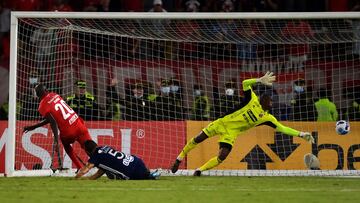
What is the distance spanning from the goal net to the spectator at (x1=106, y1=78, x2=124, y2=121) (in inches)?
1.2

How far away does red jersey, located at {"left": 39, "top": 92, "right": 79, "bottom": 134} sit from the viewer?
1608 centimetres

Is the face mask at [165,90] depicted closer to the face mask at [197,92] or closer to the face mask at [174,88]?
the face mask at [174,88]

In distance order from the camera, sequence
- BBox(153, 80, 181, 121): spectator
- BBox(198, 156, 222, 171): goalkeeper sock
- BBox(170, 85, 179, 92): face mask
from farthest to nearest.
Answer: BBox(170, 85, 179, 92): face mask, BBox(153, 80, 181, 121): spectator, BBox(198, 156, 222, 171): goalkeeper sock

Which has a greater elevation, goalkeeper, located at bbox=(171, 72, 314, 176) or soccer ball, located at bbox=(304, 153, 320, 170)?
goalkeeper, located at bbox=(171, 72, 314, 176)

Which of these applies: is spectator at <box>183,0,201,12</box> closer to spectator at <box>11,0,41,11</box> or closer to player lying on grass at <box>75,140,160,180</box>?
spectator at <box>11,0,41,11</box>

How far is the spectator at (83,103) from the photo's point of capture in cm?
1923

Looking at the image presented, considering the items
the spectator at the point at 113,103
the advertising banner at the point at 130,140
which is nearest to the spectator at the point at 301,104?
the advertising banner at the point at 130,140

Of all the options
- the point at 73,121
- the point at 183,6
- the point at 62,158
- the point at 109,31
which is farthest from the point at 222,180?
the point at 183,6

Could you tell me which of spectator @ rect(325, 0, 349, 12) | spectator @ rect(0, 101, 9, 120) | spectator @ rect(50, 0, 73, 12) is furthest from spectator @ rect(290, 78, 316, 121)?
spectator @ rect(0, 101, 9, 120)

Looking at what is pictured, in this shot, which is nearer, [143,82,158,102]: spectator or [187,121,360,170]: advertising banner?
[187,121,360,170]: advertising banner

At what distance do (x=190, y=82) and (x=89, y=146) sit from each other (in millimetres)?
5565

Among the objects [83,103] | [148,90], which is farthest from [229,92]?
[83,103]

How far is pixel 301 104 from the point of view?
20297mm

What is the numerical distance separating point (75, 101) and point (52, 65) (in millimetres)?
1055
